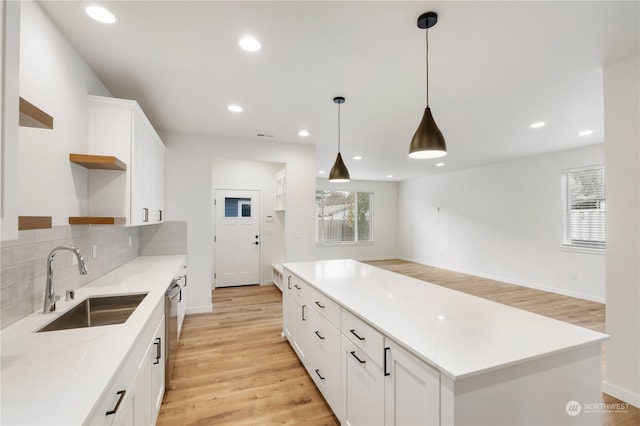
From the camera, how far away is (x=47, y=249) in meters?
1.74

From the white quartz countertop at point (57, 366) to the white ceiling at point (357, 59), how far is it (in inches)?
70.4

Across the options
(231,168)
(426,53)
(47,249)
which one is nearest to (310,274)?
(47,249)

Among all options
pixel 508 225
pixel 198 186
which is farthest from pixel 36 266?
pixel 508 225

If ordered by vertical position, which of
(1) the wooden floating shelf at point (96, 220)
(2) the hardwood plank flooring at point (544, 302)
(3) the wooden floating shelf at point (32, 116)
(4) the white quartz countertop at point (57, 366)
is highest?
(3) the wooden floating shelf at point (32, 116)

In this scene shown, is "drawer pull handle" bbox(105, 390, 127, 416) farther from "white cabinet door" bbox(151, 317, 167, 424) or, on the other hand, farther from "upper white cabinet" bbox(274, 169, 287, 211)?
"upper white cabinet" bbox(274, 169, 287, 211)

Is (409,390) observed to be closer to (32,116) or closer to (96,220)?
(32,116)

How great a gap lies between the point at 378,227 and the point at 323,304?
24.4 feet

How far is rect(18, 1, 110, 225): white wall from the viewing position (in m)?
1.55

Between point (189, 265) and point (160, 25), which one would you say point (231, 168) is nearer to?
point (189, 265)

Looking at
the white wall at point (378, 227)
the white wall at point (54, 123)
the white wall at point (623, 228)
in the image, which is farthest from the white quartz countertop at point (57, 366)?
the white wall at point (378, 227)

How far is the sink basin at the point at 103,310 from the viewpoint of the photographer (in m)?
1.84

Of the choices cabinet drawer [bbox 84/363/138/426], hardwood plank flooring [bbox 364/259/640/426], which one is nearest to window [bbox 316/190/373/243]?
hardwood plank flooring [bbox 364/259/640/426]

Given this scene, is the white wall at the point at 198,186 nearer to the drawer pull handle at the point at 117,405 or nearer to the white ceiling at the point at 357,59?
the white ceiling at the point at 357,59

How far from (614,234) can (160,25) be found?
12.0 ft
